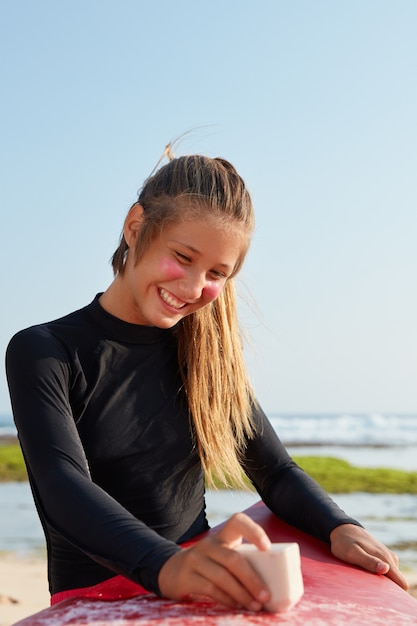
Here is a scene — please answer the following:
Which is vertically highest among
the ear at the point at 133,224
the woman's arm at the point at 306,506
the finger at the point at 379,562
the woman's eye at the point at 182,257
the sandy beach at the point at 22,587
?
the ear at the point at 133,224

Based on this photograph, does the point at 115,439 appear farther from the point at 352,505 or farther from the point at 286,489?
the point at 352,505

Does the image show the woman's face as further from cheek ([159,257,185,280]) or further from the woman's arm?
the woman's arm

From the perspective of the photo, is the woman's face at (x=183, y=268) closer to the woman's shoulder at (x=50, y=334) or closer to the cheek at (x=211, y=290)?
the cheek at (x=211, y=290)

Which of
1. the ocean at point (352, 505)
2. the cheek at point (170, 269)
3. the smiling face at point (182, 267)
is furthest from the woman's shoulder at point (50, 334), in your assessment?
the ocean at point (352, 505)

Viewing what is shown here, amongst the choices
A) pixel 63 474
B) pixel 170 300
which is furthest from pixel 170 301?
pixel 63 474

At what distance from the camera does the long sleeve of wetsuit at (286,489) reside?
1.83m

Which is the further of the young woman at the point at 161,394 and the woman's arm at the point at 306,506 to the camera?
the woman's arm at the point at 306,506

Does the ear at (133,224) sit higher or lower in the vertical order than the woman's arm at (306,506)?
higher

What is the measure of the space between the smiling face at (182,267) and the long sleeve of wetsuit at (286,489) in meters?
0.43

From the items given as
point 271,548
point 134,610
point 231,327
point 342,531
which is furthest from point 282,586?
point 231,327

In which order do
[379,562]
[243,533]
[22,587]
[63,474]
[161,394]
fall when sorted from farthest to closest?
[22,587]
[161,394]
[379,562]
[63,474]
[243,533]

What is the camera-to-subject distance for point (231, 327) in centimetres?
208

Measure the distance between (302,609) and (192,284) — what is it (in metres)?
0.71

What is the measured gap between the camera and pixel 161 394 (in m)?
1.92
